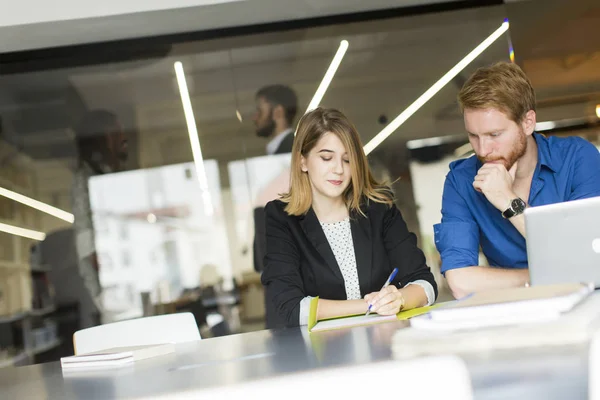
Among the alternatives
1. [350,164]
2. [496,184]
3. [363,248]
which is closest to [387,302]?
[363,248]

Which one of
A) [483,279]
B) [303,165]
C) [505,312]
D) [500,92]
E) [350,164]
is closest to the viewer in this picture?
[505,312]

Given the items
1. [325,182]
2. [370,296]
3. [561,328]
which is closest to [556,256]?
[370,296]

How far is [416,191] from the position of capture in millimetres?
4754

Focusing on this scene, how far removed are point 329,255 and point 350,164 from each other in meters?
0.36

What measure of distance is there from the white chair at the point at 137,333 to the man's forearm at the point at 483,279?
882 mm

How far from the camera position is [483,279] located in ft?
7.45

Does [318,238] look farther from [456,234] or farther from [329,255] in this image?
[456,234]

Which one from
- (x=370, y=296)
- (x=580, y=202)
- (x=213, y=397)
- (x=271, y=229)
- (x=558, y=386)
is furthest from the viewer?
(x=271, y=229)

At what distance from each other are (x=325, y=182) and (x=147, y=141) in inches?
95.8

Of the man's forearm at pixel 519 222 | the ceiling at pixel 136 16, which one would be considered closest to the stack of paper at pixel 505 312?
the man's forearm at pixel 519 222

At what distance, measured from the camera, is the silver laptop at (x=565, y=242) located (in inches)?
64.7

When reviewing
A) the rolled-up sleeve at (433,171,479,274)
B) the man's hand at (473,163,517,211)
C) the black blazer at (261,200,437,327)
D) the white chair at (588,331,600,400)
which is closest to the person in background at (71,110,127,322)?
the black blazer at (261,200,437,327)

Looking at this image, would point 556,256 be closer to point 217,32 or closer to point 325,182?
point 325,182

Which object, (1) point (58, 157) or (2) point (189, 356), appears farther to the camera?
(1) point (58, 157)
